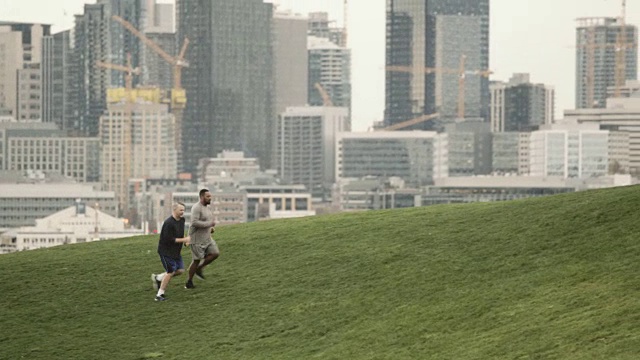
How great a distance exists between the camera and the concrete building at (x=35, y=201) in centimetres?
17725

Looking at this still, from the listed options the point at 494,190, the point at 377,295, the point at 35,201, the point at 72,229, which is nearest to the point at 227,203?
the point at 35,201

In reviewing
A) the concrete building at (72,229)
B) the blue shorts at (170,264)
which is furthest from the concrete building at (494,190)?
the blue shorts at (170,264)

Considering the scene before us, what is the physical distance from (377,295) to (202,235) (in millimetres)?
2058

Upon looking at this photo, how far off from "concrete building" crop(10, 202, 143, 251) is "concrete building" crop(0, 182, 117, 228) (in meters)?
6.86

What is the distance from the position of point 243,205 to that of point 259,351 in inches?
6855

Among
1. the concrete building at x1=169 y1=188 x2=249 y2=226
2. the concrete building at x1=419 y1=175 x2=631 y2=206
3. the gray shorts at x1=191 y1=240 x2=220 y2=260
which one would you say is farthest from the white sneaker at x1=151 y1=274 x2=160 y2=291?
the concrete building at x1=419 y1=175 x2=631 y2=206

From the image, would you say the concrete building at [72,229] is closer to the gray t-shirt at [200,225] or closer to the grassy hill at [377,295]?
the grassy hill at [377,295]

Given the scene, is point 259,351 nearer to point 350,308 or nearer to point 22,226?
point 350,308

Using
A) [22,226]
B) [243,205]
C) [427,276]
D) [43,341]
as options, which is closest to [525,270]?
[427,276]

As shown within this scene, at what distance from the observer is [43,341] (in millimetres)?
17562

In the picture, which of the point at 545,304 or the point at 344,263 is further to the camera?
the point at 344,263

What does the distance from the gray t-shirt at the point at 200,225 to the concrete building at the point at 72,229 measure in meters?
129

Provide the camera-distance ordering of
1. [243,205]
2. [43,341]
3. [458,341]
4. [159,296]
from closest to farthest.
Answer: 1. [458,341]
2. [43,341]
3. [159,296]
4. [243,205]

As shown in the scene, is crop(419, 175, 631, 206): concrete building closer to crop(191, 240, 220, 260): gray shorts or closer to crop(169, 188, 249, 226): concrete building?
crop(169, 188, 249, 226): concrete building
